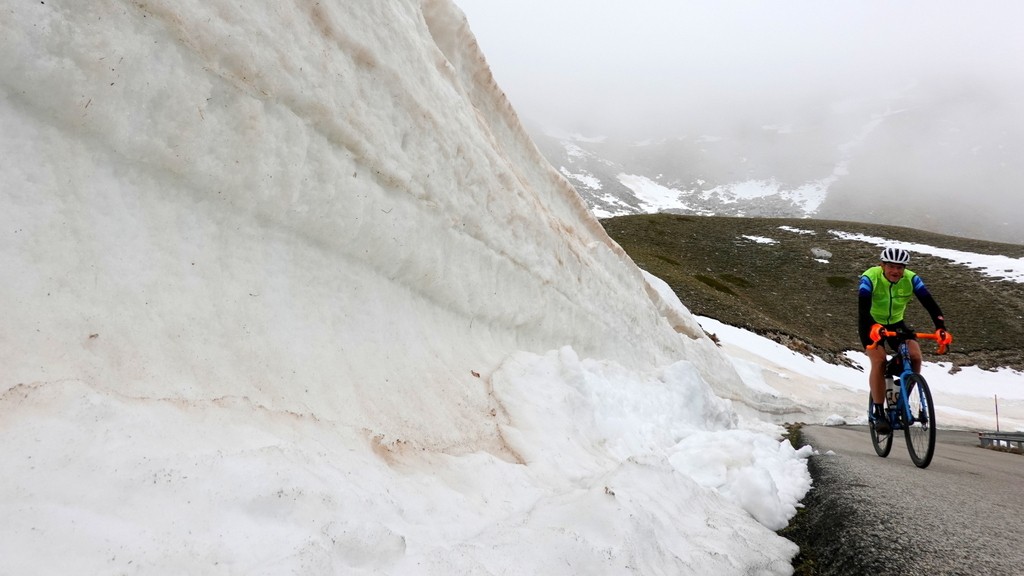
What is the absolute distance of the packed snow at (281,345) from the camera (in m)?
2.34

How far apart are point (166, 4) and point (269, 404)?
9.28 ft

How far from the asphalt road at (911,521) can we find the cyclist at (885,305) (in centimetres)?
147

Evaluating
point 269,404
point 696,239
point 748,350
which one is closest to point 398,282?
point 269,404

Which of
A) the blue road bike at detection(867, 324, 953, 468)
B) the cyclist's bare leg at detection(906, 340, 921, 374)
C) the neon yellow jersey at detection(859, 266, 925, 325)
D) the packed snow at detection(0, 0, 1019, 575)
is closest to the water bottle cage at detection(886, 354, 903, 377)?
the blue road bike at detection(867, 324, 953, 468)

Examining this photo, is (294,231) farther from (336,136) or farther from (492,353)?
(492,353)

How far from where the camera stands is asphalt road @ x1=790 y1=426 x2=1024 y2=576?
3.05 metres

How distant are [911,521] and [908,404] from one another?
3931mm

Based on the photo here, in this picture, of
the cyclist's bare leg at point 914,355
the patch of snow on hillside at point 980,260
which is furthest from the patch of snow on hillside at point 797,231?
the cyclist's bare leg at point 914,355

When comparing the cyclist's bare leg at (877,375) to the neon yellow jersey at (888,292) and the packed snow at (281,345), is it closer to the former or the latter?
the neon yellow jersey at (888,292)

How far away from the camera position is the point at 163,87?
365cm

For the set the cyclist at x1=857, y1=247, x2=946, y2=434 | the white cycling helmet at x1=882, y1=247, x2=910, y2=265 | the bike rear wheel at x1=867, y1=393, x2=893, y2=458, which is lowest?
the bike rear wheel at x1=867, y1=393, x2=893, y2=458

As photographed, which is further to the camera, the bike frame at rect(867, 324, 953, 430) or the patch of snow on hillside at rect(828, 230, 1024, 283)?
the patch of snow on hillside at rect(828, 230, 1024, 283)

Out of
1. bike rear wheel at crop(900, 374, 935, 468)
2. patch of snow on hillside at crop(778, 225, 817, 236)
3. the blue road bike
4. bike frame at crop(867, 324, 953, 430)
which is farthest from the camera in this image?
patch of snow on hillside at crop(778, 225, 817, 236)

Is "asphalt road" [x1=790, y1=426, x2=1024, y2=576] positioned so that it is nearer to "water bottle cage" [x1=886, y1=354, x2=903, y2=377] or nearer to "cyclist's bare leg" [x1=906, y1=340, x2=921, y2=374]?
"cyclist's bare leg" [x1=906, y1=340, x2=921, y2=374]
